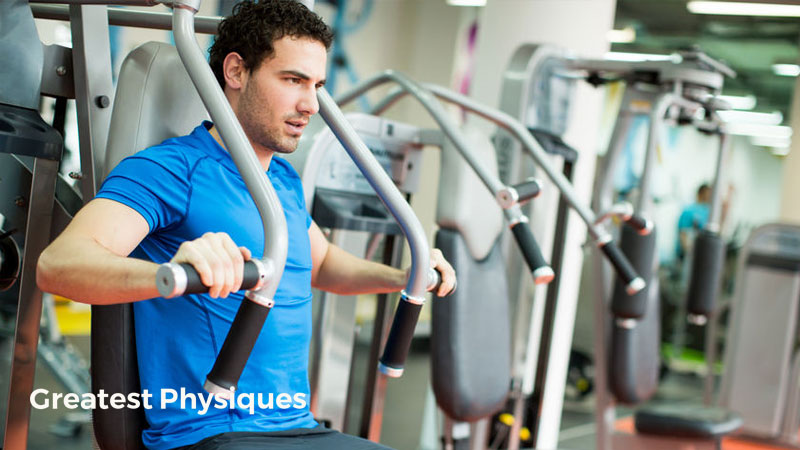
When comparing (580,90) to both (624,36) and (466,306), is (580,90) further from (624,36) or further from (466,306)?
(624,36)

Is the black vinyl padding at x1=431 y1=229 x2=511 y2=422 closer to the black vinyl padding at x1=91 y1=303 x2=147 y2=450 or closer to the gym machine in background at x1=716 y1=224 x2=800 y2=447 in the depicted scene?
the black vinyl padding at x1=91 y1=303 x2=147 y2=450

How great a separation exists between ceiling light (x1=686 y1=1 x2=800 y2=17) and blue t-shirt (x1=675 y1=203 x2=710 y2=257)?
1610 millimetres

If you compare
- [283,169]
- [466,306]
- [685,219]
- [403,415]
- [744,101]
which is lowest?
[403,415]

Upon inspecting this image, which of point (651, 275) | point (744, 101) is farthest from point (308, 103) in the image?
point (744, 101)

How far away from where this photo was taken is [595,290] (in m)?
3.01

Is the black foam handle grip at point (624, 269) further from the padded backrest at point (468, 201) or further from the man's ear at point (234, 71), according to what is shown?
the man's ear at point (234, 71)

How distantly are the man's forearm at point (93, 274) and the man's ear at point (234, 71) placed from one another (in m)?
0.41

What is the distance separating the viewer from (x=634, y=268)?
9.05ft

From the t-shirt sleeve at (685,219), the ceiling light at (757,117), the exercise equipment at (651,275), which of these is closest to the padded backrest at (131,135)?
the exercise equipment at (651,275)

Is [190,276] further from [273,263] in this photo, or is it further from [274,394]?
[274,394]

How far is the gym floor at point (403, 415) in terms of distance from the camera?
3076 millimetres

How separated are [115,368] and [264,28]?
0.61 metres

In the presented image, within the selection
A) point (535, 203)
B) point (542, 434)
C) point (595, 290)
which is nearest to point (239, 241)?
Answer: point (535, 203)

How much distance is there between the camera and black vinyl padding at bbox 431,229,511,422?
2.16 meters
